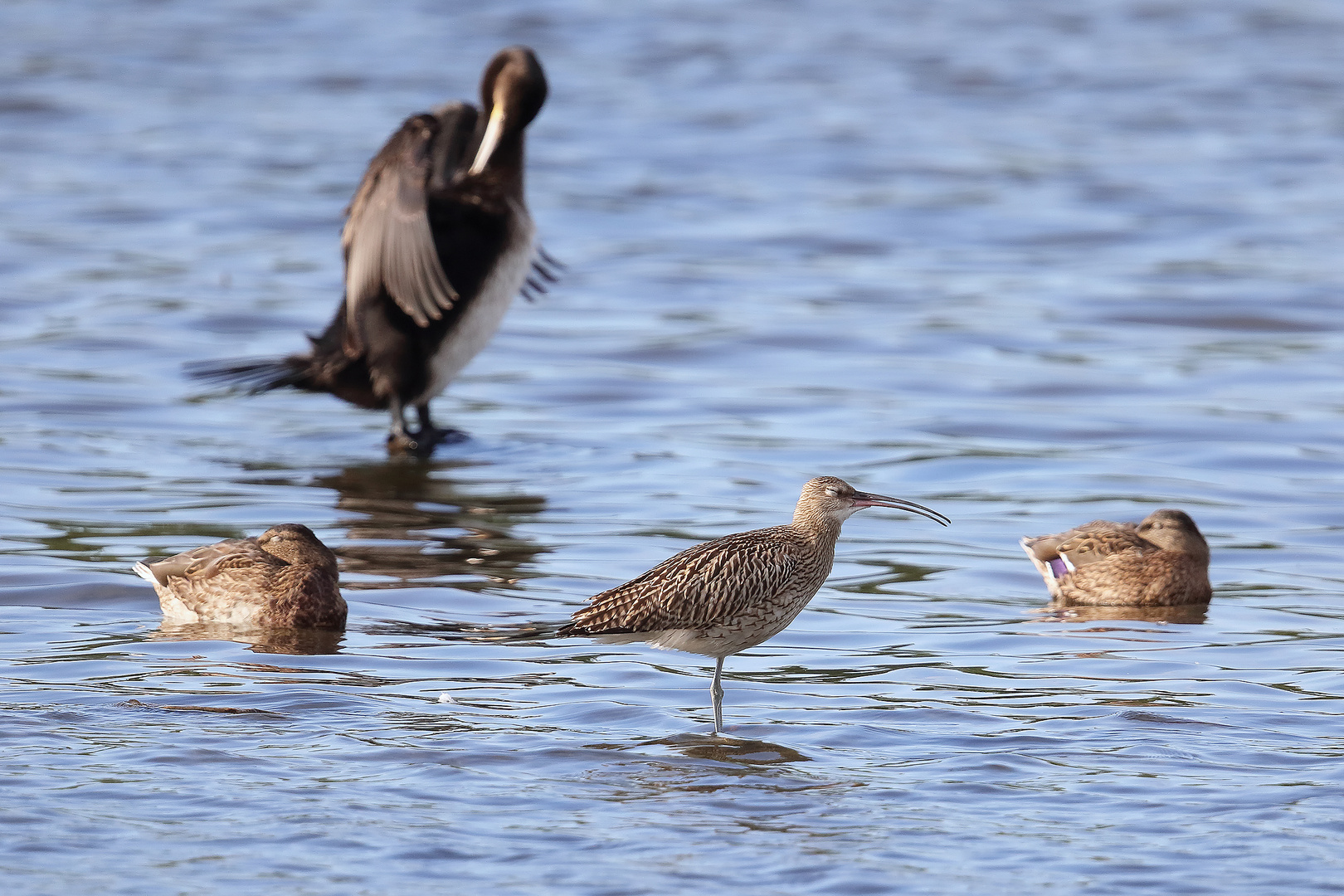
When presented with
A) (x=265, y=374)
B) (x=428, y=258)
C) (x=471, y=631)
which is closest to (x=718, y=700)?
(x=471, y=631)

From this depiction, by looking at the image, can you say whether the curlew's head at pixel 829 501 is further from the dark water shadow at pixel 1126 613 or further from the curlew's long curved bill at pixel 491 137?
the curlew's long curved bill at pixel 491 137

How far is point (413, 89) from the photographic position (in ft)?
86.0

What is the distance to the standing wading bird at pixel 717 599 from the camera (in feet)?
23.2

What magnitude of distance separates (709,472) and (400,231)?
2.13 m

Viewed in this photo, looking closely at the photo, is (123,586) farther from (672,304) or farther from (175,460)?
(672,304)

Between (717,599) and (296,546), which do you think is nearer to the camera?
(717,599)

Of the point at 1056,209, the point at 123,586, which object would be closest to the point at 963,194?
the point at 1056,209

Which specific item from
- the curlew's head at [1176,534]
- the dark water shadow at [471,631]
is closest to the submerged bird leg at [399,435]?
the dark water shadow at [471,631]

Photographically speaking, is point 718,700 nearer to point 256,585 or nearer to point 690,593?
point 690,593

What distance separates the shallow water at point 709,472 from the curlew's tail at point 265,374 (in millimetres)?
333

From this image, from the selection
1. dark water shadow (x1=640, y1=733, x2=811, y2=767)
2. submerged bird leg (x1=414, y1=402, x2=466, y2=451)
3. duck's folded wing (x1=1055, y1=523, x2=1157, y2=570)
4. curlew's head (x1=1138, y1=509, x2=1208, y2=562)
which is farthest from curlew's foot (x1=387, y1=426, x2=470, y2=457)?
dark water shadow (x1=640, y1=733, x2=811, y2=767)

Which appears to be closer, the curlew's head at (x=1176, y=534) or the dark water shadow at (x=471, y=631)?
the dark water shadow at (x=471, y=631)

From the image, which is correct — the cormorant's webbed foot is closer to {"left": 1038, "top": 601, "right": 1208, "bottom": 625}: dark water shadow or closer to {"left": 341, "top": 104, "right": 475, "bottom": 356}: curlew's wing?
{"left": 341, "top": 104, "right": 475, "bottom": 356}: curlew's wing

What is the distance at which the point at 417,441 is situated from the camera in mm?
12359
